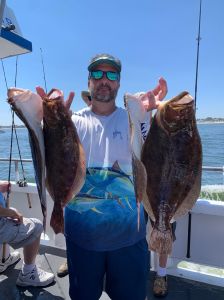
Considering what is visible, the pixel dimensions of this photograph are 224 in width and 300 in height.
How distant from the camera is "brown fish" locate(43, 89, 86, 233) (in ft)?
6.36

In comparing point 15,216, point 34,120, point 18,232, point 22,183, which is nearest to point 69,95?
point 34,120

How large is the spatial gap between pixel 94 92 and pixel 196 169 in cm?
94

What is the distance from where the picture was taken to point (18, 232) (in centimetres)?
343

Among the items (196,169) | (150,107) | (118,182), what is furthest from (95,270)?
(150,107)

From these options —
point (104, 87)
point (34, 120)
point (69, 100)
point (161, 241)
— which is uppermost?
point (104, 87)

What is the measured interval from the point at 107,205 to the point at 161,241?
0.57 metres

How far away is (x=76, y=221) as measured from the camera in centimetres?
231

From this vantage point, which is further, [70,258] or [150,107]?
[70,258]

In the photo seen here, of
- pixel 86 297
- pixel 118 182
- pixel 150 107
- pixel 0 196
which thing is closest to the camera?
pixel 150 107

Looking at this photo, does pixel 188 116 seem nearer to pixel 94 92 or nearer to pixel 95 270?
pixel 94 92

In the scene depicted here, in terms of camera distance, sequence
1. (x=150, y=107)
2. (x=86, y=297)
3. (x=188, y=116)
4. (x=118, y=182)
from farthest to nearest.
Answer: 1. (x=86, y=297)
2. (x=118, y=182)
3. (x=150, y=107)
4. (x=188, y=116)

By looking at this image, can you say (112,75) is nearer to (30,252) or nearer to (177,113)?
(177,113)

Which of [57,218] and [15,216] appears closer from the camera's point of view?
[57,218]

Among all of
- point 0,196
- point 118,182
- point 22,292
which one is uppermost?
point 118,182
